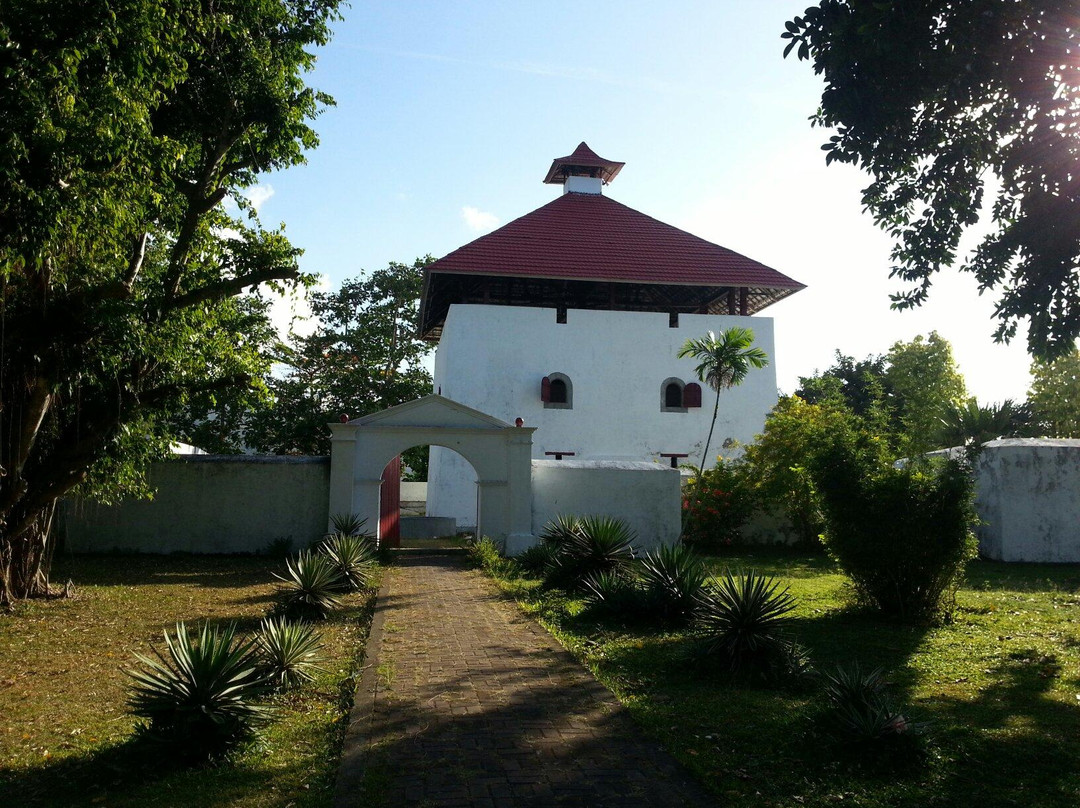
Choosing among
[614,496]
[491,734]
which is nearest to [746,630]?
[491,734]

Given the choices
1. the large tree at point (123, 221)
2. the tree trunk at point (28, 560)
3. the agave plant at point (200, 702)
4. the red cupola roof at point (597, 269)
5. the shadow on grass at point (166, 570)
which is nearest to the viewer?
the agave plant at point (200, 702)

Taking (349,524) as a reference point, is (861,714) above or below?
below

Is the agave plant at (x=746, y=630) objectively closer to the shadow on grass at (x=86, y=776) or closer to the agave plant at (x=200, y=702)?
the agave plant at (x=200, y=702)

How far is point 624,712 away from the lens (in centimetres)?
604

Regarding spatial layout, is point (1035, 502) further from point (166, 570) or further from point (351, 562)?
point (166, 570)

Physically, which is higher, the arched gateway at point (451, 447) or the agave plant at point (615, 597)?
the arched gateway at point (451, 447)

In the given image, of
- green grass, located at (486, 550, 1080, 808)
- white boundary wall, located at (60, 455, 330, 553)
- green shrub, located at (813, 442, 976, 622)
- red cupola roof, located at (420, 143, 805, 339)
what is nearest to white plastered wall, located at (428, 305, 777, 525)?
red cupola roof, located at (420, 143, 805, 339)

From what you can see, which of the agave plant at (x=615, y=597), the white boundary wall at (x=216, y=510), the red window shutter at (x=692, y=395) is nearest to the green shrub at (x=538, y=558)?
the agave plant at (x=615, y=597)

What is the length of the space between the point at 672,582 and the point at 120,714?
5.80 m

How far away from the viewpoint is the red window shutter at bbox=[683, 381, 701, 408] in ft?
90.3

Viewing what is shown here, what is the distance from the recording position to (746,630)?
24.0 ft

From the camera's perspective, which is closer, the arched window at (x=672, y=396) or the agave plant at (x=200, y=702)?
the agave plant at (x=200, y=702)

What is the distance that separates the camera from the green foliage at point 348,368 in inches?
1153

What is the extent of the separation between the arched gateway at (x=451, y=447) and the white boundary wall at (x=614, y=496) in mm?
843
